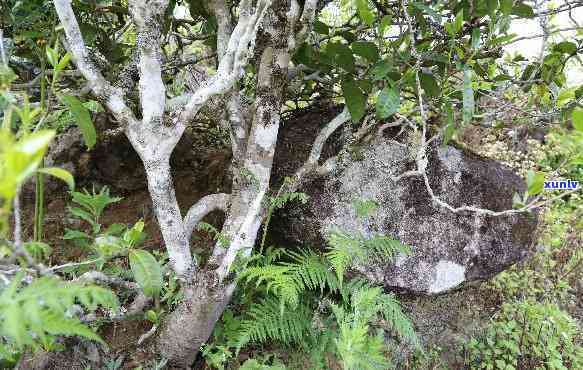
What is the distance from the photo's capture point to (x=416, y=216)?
255cm

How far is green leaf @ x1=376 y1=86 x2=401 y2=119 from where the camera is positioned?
6.32ft

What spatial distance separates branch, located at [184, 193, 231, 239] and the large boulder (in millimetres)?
382

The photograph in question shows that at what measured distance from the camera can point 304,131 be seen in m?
2.66

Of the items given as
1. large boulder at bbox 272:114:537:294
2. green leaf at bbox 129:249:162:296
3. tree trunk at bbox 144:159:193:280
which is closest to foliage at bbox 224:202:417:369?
large boulder at bbox 272:114:537:294

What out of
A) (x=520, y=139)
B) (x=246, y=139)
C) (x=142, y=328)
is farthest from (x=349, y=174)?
(x=520, y=139)

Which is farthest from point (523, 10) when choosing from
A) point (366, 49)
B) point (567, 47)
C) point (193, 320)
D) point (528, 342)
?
point (528, 342)

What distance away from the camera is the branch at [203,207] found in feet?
6.98

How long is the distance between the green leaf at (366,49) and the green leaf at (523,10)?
66 cm

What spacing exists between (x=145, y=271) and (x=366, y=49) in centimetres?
131

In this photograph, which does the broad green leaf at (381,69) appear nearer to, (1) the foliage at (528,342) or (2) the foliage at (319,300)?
(2) the foliage at (319,300)

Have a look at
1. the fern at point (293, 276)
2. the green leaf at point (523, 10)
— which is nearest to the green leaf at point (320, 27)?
the green leaf at point (523, 10)

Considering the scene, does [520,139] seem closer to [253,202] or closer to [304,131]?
[304,131]

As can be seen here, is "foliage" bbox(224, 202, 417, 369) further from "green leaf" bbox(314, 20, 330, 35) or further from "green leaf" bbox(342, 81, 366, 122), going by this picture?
"green leaf" bbox(314, 20, 330, 35)

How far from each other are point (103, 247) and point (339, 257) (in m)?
0.98
